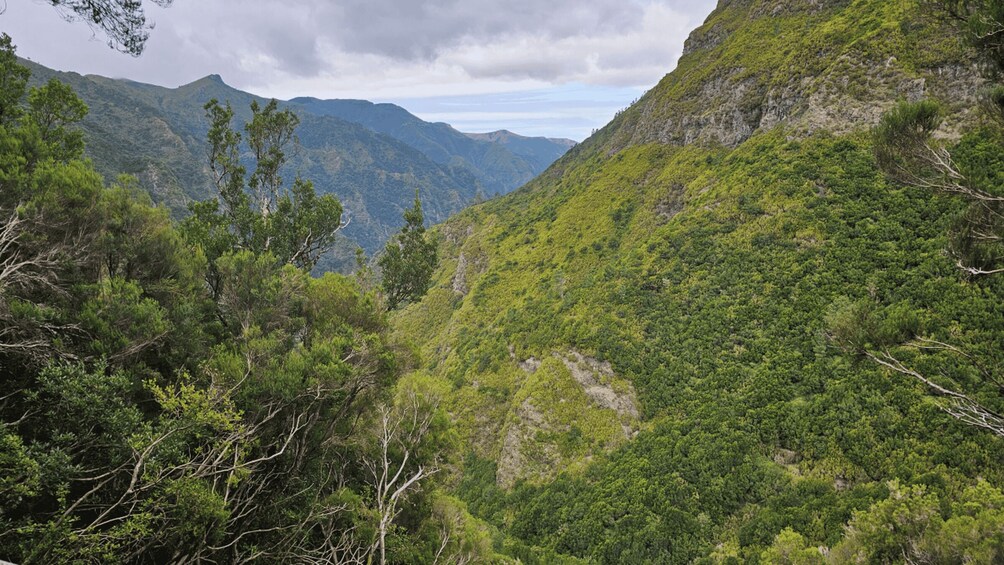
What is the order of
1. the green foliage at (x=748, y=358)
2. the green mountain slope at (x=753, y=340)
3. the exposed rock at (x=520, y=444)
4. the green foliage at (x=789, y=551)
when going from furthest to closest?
the exposed rock at (x=520, y=444)
the green mountain slope at (x=753, y=340)
the green foliage at (x=748, y=358)
the green foliage at (x=789, y=551)

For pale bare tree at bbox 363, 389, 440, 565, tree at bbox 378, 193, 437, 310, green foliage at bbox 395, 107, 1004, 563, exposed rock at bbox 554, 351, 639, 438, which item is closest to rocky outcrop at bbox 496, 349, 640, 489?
exposed rock at bbox 554, 351, 639, 438

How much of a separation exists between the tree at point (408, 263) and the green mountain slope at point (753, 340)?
21679mm

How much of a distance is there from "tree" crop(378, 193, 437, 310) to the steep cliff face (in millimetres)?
42222

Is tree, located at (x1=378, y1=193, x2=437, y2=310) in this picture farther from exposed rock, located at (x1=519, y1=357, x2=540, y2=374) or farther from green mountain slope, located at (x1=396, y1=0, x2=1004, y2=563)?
exposed rock, located at (x1=519, y1=357, x2=540, y2=374)

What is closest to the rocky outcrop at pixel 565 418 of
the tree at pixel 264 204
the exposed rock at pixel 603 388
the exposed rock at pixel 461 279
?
the exposed rock at pixel 603 388

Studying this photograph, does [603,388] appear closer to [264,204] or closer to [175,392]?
[264,204]

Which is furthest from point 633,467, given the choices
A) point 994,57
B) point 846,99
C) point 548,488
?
point 846,99

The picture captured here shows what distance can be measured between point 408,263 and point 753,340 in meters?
32.5

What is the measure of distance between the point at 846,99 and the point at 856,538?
47765 millimetres

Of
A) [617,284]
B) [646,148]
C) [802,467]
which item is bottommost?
[802,467]

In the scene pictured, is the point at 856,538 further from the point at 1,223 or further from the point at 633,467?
the point at 1,223

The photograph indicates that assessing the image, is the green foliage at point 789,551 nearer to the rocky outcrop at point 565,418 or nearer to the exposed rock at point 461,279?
the rocky outcrop at point 565,418

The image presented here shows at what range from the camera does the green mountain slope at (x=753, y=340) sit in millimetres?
24766

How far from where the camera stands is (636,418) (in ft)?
137
